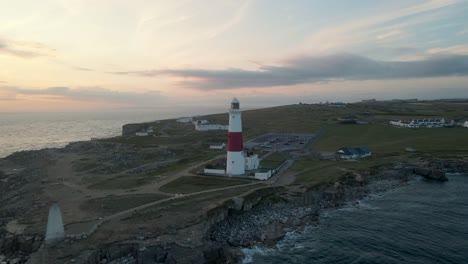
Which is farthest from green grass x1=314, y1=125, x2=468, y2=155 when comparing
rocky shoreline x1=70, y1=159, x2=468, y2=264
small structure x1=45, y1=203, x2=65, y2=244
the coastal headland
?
small structure x1=45, y1=203, x2=65, y2=244

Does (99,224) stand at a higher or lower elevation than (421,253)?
higher

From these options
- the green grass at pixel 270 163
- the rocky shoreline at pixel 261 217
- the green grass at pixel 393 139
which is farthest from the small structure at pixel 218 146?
the rocky shoreline at pixel 261 217

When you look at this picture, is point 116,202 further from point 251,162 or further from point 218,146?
point 218,146

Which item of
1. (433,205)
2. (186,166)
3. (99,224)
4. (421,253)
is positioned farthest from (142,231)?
(433,205)

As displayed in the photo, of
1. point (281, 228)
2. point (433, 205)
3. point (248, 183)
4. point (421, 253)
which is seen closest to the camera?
point (421, 253)

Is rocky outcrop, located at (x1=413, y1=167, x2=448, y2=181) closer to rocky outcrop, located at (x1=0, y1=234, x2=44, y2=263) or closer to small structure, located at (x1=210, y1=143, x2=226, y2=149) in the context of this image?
small structure, located at (x1=210, y1=143, x2=226, y2=149)

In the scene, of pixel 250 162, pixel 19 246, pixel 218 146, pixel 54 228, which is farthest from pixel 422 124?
pixel 19 246

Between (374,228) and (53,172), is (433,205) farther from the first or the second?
(53,172)
